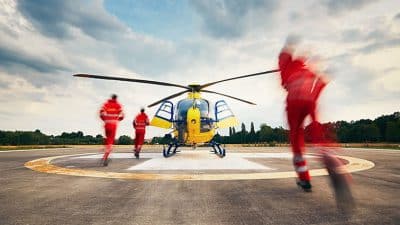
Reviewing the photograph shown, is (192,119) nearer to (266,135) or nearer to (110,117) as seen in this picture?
(110,117)

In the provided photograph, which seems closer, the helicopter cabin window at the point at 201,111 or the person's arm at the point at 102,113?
the person's arm at the point at 102,113

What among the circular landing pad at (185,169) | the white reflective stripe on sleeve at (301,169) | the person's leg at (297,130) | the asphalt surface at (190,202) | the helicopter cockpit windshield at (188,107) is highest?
the helicopter cockpit windshield at (188,107)

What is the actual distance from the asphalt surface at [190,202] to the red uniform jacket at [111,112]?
3.94 m

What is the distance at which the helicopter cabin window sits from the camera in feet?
44.4

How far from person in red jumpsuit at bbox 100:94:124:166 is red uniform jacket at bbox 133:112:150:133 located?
335 cm

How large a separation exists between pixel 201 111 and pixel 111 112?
4.69 m

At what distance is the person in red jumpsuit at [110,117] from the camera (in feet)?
33.4

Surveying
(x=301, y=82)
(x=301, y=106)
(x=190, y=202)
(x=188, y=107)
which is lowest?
(x=190, y=202)

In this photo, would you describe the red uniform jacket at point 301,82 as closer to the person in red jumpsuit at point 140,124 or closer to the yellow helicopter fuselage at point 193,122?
the yellow helicopter fuselage at point 193,122

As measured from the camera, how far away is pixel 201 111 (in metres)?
13.6

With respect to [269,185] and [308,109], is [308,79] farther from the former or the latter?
[269,185]

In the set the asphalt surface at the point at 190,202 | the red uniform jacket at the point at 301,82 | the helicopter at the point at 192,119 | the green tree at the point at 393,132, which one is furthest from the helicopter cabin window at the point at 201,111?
the green tree at the point at 393,132

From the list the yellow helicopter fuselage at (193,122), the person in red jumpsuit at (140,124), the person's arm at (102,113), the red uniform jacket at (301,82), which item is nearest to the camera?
the red uniform jacket at (301,82)

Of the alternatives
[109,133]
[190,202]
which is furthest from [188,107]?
[190,202]
